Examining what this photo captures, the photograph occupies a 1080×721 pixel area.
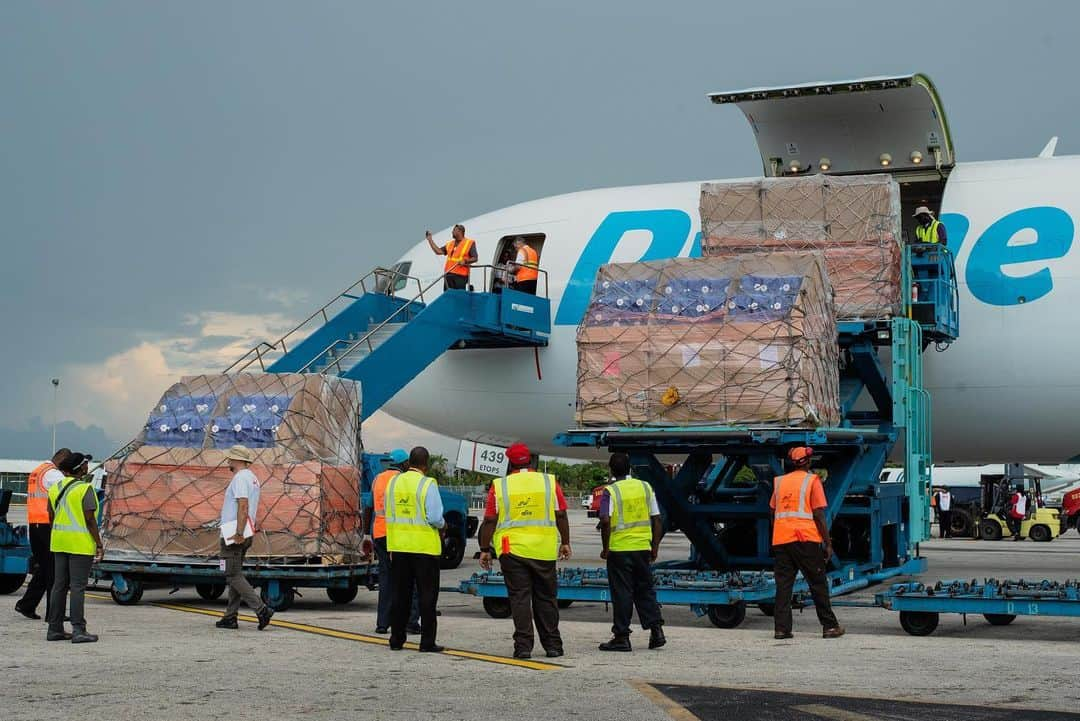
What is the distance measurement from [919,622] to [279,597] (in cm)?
666

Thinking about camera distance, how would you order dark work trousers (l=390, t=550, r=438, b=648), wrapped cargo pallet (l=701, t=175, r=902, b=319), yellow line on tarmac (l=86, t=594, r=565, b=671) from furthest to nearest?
wrapped cargo pallet (l=701, t=175, r=902, b=319), dark work trousers (l=390, t=550, r=438, b=648), yellow line on tarmac (l=86, t=594, r=565, b=671)

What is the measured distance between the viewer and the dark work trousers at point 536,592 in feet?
34.8

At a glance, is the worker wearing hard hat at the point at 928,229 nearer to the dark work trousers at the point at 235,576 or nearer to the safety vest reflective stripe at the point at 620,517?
the safety vest reflective stripe at the point at 620,517

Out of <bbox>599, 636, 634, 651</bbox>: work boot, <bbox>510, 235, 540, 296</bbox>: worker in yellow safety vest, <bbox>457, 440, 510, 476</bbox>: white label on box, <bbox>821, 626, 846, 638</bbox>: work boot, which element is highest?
<bbox>510, 235, 540, 296</bbox>: worker in yellow safety vest

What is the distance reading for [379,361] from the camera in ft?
60.4

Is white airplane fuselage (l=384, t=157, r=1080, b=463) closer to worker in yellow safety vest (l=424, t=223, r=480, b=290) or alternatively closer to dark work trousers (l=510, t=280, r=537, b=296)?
dark work trousers (l=510, t=280, r=537, b=296)

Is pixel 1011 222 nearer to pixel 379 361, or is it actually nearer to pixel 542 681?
pixel 379 361

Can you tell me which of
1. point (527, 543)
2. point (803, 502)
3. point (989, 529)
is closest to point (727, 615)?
point (803, 502)

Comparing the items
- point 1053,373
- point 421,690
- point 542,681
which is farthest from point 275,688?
point 1053,373

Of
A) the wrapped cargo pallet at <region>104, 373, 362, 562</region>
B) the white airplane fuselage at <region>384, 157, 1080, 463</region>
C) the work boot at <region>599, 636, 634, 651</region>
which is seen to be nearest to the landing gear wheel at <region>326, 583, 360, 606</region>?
the wrapped cargo pallet at <region>104, 373, 362, 562</region>

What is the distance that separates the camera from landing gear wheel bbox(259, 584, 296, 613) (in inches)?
567

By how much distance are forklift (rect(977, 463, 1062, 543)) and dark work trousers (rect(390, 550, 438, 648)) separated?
30361 millimetres

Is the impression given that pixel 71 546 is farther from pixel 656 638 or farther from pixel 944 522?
pixel 944 522

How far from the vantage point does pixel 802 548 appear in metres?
11.9
